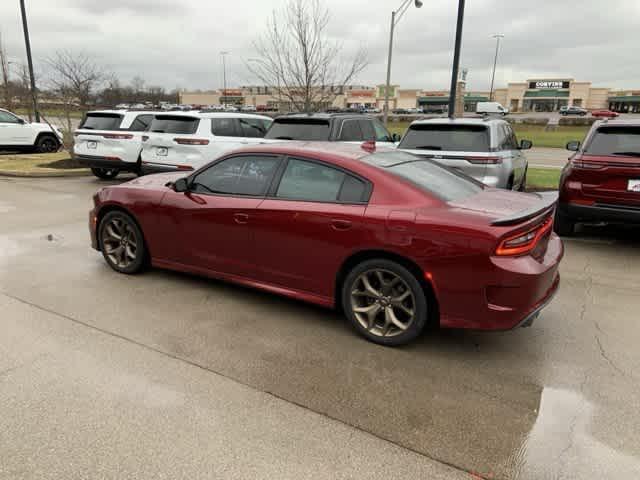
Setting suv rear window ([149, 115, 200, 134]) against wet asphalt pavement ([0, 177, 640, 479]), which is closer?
wet asphalt pavement ([0, 177, 640, 479])

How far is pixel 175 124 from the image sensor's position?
390 inches

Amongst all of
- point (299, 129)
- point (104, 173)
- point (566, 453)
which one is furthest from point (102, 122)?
point (566, 453)

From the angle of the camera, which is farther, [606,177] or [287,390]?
[606,177]

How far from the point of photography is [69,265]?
5.61m

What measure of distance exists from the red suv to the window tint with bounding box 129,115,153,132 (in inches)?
355

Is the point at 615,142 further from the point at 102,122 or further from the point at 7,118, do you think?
the point at 7,118

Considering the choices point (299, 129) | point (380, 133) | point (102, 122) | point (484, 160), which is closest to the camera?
point (484, 160)

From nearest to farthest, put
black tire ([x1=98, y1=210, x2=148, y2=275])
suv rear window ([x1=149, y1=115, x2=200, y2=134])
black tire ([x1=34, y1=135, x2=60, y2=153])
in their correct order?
black tire ([x1=98, y1=210, x2=148, y2=275]) → suv rear window ([x1=149, y1=115, x2=200, y2=134]) → black tire ([x1=34, y1=135, x2=60, y2=153])

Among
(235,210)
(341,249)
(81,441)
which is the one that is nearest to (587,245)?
(341,249)

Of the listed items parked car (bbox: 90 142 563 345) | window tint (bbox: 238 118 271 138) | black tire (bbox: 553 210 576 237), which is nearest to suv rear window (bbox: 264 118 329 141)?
window tint (bbox: 238 118 271 138)

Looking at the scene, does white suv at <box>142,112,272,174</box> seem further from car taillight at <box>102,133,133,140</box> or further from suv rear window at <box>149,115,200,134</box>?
car taillight at <box>102,133,133,140</box>

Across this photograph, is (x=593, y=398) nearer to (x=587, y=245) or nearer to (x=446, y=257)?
(x=446, y=257)

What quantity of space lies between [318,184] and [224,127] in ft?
21.4

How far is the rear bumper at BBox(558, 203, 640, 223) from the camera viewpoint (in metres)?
6.09
